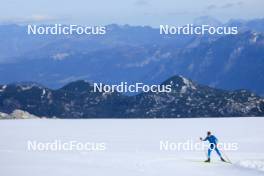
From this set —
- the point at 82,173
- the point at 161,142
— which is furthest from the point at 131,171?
the point at 161,142

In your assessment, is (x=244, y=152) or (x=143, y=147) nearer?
(x=244, y=152)

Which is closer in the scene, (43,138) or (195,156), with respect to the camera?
(195,156)

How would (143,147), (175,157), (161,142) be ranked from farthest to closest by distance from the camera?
(161,142), (143,147), (175,157)

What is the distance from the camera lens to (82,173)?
25.4 metres

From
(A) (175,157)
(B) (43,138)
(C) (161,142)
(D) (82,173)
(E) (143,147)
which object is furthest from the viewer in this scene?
(B) (43,138)

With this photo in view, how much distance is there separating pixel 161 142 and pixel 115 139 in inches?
144

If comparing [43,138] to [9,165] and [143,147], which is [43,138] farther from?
[9,165]

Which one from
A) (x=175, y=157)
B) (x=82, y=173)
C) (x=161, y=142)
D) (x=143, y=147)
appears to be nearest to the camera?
(x=82, y=173)

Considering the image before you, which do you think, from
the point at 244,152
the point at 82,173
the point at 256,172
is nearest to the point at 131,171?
the point at 82,173

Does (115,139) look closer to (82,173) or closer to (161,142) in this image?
(161,142)

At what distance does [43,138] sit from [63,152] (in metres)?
11.0

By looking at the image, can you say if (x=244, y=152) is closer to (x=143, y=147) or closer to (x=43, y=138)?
(x=143, y=147)

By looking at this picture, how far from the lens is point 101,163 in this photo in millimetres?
28766

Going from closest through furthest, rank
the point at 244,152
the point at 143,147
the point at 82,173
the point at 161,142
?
the point at 82,173 < the point at 244,152 < the point at 143,147 < the point at 161,142
